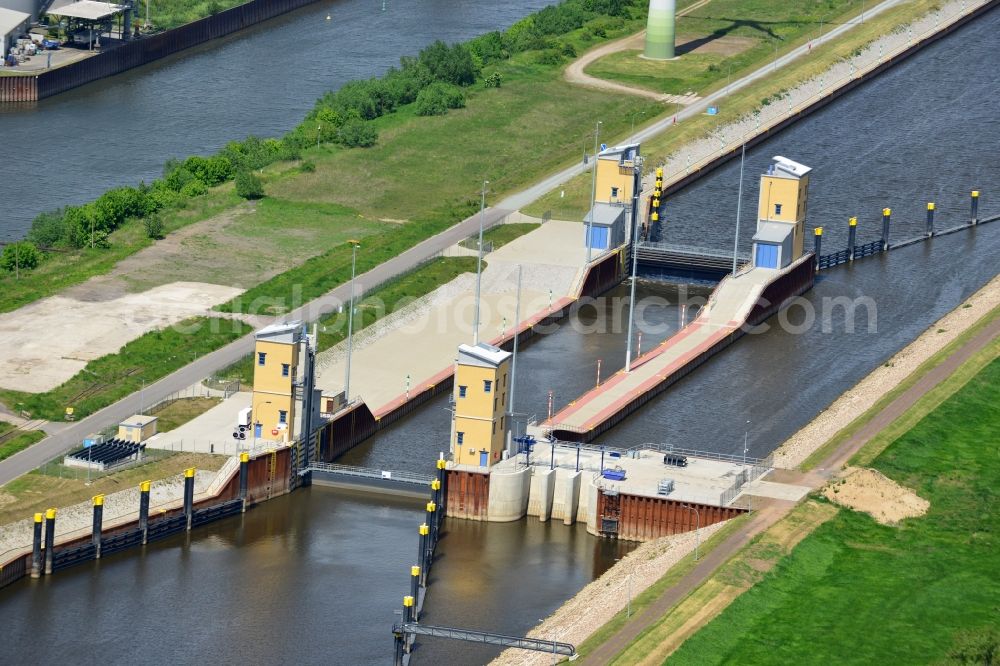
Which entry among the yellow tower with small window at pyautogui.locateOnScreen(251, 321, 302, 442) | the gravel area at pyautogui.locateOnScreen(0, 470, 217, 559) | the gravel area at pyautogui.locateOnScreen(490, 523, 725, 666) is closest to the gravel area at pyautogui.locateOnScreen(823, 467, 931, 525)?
the gravel area at pyautogui.locateOnScreen(490, 523, 725, 666)

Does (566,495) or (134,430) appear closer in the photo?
(566,495)

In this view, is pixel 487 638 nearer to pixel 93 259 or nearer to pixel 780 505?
pixel 780 505

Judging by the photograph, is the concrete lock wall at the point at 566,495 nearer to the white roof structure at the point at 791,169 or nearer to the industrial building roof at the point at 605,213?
the industrial building roof at the point at 605,213

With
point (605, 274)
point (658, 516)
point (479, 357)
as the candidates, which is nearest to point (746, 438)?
point (658, 516)

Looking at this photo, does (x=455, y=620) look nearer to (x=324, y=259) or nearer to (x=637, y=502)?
(x=637, y=502)

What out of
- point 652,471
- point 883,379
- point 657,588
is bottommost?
point 657,588

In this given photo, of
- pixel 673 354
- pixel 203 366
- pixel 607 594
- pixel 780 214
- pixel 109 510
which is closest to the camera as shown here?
pixel 607 594

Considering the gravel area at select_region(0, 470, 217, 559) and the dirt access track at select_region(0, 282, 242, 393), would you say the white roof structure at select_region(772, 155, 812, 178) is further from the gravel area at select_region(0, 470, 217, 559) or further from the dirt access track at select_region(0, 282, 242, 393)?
the gravel area at select_region(0, 470, 217, 559)
